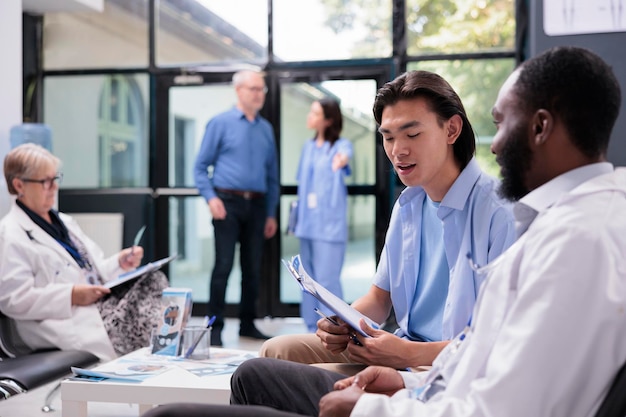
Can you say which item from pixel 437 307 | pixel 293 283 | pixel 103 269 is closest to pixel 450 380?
pixel 437 307

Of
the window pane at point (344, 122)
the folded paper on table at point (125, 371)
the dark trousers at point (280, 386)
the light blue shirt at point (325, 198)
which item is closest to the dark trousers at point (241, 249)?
the light blue shirt at point (325, 198)

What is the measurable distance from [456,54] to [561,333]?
521cm

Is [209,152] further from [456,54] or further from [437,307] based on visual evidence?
[437,307]

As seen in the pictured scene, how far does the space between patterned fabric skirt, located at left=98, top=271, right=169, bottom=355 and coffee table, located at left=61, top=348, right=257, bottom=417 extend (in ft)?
2.88

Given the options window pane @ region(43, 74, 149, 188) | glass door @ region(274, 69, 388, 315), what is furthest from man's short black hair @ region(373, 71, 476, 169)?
window pane @ region(43, 74, 149, 188)

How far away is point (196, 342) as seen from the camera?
2.92 metres

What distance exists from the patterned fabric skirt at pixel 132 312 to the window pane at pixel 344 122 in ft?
9.45

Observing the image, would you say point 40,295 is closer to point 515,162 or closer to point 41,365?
point 41,365

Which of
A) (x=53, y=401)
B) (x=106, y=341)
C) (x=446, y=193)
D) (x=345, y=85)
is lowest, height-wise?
(x=53, y=401)

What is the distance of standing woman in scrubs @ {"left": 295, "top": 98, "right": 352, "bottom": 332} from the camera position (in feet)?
18.3

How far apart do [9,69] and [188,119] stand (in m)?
1.94

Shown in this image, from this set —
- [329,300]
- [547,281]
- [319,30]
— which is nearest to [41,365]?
[329,300]

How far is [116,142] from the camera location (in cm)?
671

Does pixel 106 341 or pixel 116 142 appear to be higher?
pixel 116 142
